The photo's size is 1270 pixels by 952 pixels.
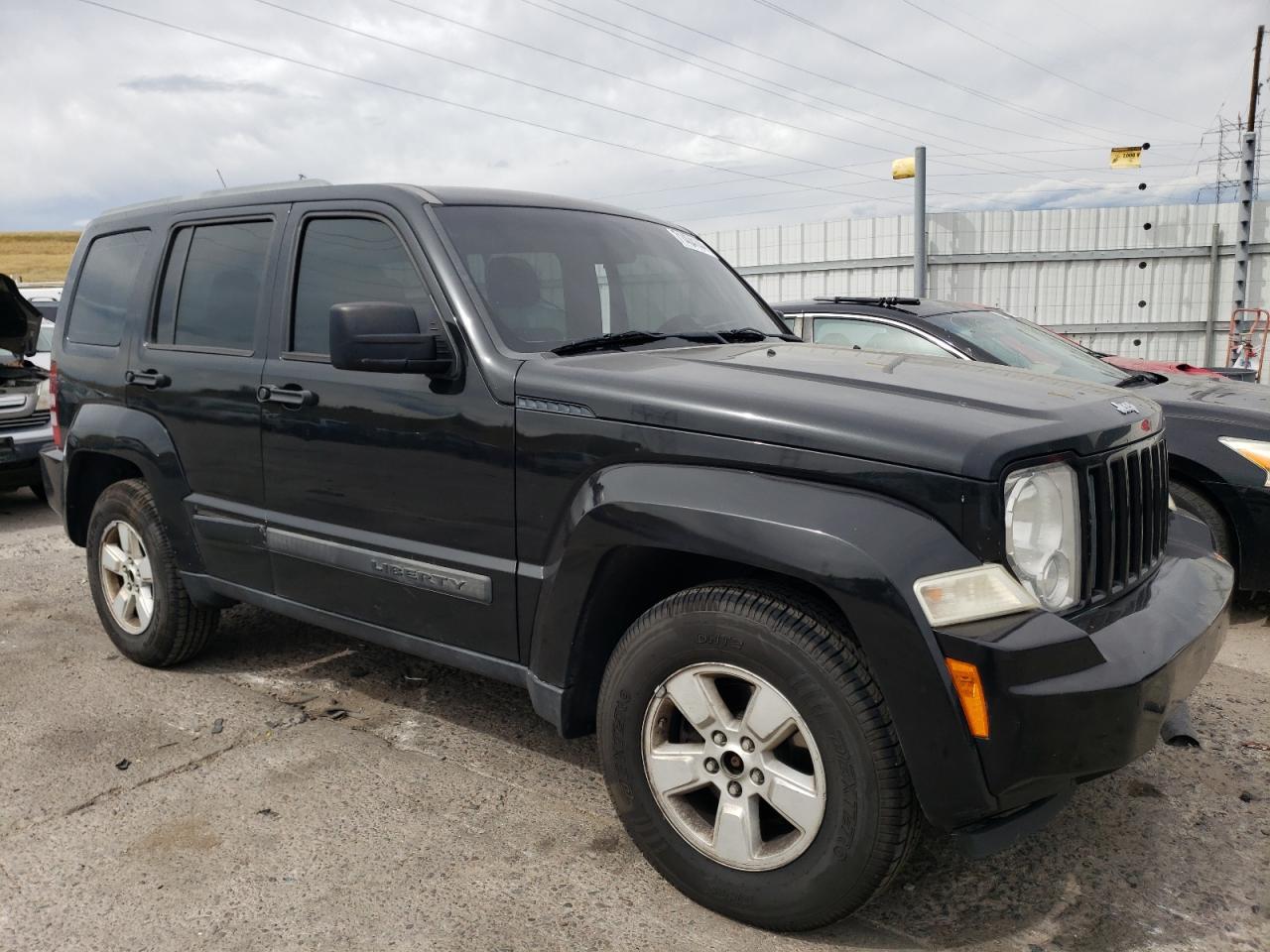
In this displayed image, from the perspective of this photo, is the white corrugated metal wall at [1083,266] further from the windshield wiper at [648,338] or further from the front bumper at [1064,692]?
the front bumper at [1064,692]

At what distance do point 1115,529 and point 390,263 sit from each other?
2323 mm

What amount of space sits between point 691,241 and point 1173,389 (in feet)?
10.2

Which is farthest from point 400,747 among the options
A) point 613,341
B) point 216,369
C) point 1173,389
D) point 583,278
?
point 1173,389

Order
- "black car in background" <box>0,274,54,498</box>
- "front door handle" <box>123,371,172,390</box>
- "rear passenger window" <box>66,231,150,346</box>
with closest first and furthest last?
"front door handle" <box>123,371,172,390</box>, "rear passenger window" <box>66,231,150,346</box>, "black car in background" <box>0,274,54,498</box>

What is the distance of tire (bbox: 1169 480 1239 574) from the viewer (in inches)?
192

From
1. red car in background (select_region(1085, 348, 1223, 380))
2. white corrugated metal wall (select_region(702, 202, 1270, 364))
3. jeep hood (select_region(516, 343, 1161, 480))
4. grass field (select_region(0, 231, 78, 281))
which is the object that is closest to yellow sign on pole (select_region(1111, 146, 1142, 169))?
white corrugated metal wall (select_region(702, 202, 1270, 364))

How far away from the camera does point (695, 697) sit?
2.55 meters

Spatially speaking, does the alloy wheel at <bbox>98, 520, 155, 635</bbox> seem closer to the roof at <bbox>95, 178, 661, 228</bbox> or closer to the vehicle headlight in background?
the roof at <bbox>95, 178, 661, 228</bbox>

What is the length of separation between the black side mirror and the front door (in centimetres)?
11

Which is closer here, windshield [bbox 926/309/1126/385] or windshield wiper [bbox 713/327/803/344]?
windshield wiper [bbox 713/327/803/344]

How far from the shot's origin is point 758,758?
249cm

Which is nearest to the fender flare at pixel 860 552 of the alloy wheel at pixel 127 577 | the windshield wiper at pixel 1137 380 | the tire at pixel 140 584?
the tire at pixel 140 584

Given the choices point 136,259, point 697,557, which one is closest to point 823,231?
point 136,259

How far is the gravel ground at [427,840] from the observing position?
258cm
